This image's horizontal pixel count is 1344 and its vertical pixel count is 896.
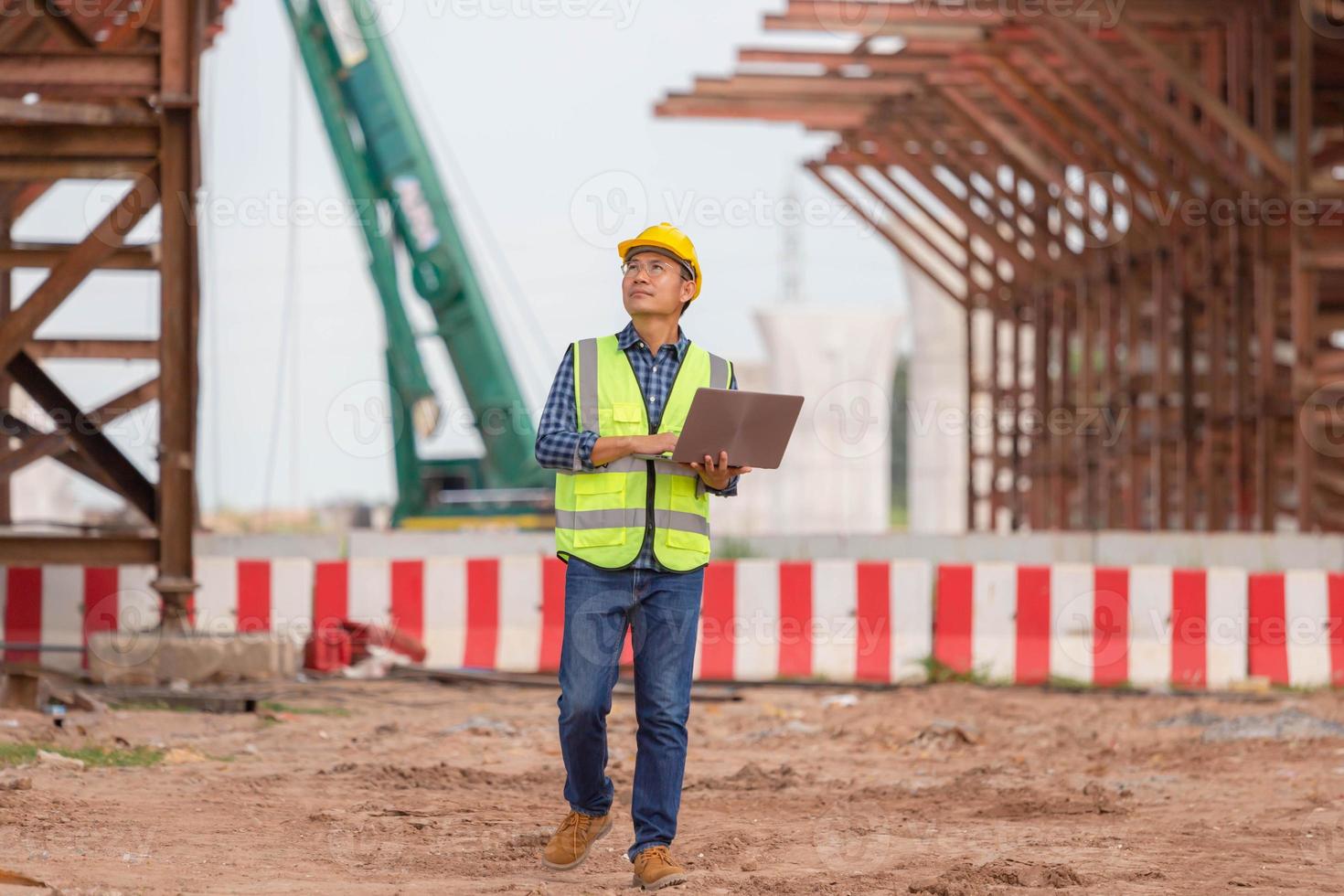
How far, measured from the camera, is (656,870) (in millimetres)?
5043

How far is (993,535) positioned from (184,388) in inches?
217

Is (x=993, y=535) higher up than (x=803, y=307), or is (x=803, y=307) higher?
(x=803, y=307)

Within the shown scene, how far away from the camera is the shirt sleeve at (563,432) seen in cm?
509

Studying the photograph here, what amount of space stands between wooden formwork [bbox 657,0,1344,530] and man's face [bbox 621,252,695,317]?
37.6 feet

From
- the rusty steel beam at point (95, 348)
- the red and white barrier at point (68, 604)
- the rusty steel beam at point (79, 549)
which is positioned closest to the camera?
the rusty steel beam at point (79, 549)

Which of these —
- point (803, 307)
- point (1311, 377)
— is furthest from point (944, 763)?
point (803, 307)

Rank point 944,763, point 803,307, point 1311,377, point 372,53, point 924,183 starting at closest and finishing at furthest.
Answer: point 944,763 → point 1311,377 → point 372,53 → point 924,183 → point 803,307

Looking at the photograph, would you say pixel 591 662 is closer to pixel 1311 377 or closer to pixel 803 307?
pixel 1311 377

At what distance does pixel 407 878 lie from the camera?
5.13 metres

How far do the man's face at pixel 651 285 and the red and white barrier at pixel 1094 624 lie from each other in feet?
21.5

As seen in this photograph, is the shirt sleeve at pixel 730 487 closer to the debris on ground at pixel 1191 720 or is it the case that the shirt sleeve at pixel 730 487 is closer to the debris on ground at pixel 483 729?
the debris on ground at pixel 483 729

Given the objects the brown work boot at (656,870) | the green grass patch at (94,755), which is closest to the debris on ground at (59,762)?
the green grass patch at (94,755)

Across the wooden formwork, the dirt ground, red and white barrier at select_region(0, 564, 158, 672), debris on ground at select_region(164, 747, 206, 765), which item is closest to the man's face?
the dirt ground

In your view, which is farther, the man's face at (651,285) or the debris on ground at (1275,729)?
the debris on ground at (1275,729)
